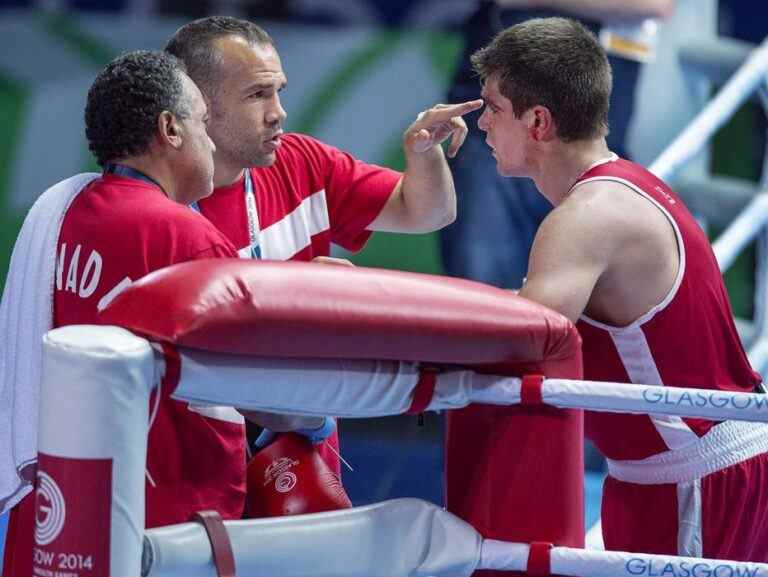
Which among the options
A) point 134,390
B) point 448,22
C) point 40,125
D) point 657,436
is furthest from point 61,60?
point 134,390

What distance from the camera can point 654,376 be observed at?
2299mm

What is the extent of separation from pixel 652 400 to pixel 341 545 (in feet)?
1.58

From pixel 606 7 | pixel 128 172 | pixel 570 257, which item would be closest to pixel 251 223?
pixel 128 172

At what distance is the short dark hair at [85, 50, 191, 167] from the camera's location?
2348 mm

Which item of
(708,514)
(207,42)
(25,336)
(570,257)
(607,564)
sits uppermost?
(207,42)

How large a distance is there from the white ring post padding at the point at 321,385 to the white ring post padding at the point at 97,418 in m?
0.09

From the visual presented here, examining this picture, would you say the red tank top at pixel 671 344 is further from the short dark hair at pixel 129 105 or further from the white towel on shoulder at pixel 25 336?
the white towel on shoulder at pixel 25 336

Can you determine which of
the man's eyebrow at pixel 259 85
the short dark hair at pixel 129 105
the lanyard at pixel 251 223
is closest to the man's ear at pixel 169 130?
the short dark hair at pixel 129 105

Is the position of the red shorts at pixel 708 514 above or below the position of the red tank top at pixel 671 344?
below

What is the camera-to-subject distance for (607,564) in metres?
1.87

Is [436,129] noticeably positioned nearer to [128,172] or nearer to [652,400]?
[128,172]

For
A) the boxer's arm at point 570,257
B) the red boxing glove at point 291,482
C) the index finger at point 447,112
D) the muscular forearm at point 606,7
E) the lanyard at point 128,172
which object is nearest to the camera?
the boxer's arm at point 570,257

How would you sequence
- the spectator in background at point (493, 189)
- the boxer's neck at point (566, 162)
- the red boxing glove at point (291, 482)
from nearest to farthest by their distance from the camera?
the red boxing glove at point (291, 482), the boxer's neck at point (566, 162), the spectator in background at point (493, 189)

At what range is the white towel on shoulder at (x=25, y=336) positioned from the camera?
2.18m
